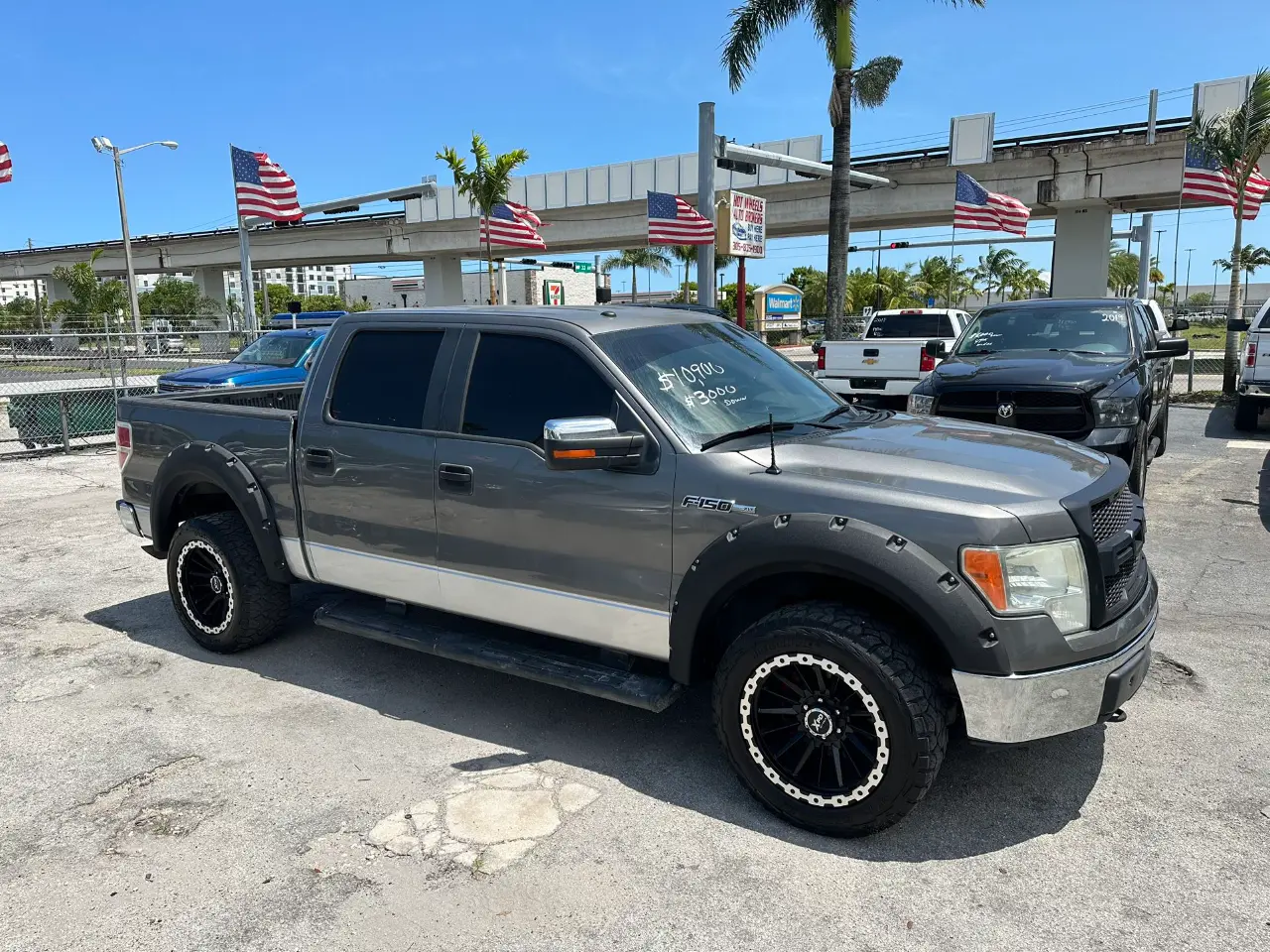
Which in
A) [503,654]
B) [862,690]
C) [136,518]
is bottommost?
[503,654]

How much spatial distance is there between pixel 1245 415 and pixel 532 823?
1354 centimetres

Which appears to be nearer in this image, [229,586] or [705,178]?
[229,586]

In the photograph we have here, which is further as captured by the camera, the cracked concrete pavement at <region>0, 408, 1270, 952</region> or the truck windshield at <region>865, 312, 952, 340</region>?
the truck windshield at <region>865, 312, 952, 340</region>

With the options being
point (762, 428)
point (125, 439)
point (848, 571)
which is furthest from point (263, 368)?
point (848, 571)

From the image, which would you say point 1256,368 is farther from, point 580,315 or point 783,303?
point 783,303

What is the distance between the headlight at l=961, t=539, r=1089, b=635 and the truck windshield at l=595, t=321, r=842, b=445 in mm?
1148

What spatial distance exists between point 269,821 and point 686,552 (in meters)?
1.85

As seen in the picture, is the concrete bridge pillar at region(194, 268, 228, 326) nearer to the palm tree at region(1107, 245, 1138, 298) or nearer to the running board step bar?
the running board step bar

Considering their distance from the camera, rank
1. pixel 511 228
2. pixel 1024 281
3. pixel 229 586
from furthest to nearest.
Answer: pixel 1024 281 < pixel 511 228 < pixel 229 586

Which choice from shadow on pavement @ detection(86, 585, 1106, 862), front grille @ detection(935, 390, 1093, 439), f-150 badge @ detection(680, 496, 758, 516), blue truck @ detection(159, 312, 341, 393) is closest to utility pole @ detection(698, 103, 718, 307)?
blue truck @ detection(159, 312, 341, 393)

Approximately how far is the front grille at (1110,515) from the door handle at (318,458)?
131 inches

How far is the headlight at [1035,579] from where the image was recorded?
2.98 m

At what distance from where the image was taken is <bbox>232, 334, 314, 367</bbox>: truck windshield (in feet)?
45.4

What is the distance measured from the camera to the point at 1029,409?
7.52m
